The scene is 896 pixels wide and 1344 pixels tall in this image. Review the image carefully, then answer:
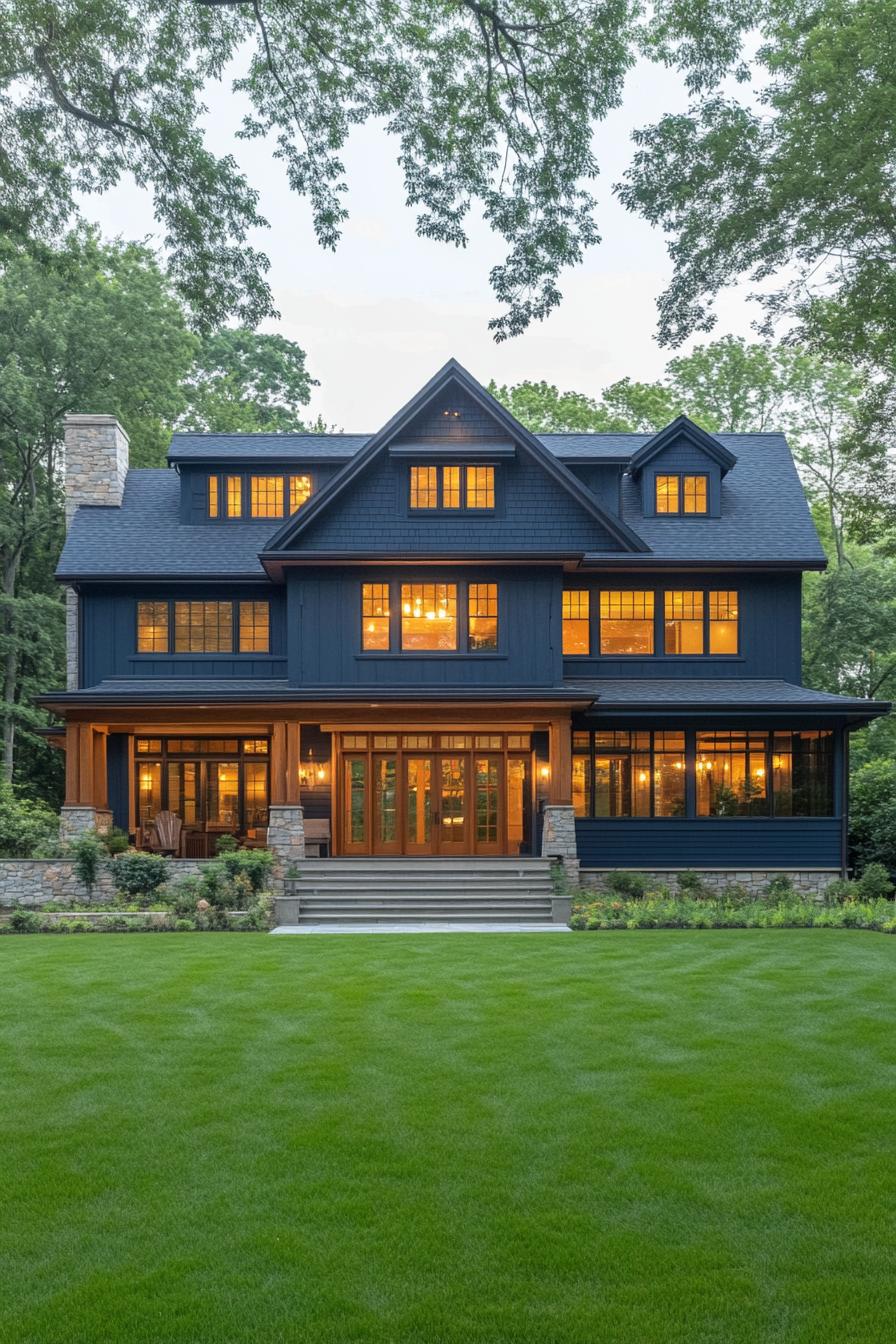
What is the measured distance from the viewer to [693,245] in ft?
31.4

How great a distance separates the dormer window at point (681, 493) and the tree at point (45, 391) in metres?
16.5

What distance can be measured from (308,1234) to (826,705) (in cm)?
1655

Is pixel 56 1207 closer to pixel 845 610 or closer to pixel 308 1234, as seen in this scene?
pixel 308 1234

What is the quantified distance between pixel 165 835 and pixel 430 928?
6.89 meters

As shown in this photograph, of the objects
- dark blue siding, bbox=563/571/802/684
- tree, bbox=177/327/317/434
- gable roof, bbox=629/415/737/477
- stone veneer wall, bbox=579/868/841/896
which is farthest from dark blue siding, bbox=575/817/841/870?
tree, bbox=177/327/317/434

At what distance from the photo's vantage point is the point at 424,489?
69.4 ft

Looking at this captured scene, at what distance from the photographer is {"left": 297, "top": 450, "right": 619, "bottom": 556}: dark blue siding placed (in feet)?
67.9

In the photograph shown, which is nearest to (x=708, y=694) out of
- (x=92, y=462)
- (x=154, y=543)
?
(x=154, y=543)

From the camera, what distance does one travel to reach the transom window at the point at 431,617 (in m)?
20.8

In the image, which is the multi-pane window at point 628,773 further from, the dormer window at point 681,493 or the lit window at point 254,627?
the lit window at point 254,627

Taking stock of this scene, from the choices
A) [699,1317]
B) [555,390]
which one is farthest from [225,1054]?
[555,390]

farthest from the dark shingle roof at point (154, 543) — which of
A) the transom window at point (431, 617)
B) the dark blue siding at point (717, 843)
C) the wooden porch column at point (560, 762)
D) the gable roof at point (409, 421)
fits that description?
the dark blue siding at point (717, 843)

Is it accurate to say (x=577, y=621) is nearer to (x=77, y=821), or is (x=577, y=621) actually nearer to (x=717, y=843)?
(x=717, y=843)

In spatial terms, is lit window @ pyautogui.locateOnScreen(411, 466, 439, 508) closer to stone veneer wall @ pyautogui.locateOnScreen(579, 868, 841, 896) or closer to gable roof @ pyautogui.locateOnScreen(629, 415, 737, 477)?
gable roof @ pyautogui.locateOnScreen(629, 415, 737, 477)
